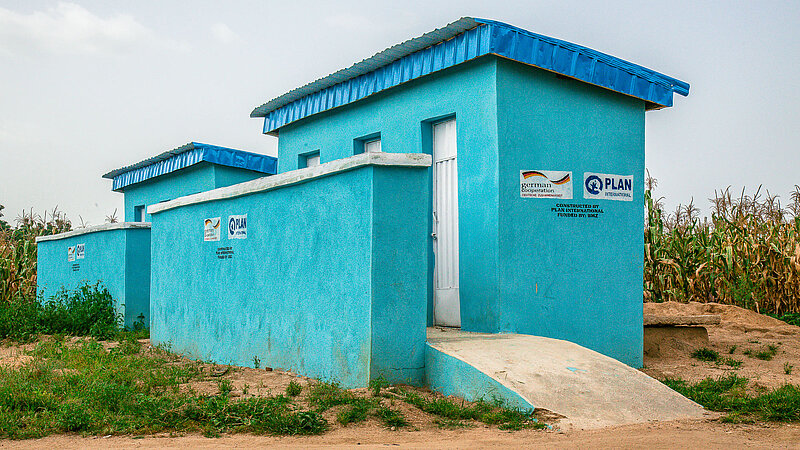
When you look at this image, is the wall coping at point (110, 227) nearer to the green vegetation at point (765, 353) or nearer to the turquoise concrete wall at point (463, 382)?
the turquoise concrete wall at point (463, 382)

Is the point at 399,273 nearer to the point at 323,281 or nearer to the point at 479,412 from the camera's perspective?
the point at 323,281

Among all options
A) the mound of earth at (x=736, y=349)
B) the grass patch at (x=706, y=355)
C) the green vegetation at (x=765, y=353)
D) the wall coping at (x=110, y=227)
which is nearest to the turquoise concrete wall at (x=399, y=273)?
the mound of earth at (x=736, y=349)

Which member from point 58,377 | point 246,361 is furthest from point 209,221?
point 58,377

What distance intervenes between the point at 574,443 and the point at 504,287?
345 centimetres

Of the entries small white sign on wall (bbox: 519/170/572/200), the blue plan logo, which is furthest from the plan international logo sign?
small white sign on wall (bbox: 519/170/572/200)

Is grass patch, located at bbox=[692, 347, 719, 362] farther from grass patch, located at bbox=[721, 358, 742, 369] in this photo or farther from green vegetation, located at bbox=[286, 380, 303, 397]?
green vegetation, located at bbox=[286, 380, 303, 397]

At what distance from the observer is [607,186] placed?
378 inches

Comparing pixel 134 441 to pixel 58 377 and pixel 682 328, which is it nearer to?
pixel 58 377

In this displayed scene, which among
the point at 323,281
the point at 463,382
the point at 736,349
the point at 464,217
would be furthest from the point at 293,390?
the point at 736,349

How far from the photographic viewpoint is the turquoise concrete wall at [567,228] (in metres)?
8.82

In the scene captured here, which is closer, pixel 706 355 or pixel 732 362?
pixel 732 362

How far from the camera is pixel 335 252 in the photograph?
7.67 meters

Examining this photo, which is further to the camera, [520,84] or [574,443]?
[520,84]

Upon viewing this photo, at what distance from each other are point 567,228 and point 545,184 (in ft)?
2.12
